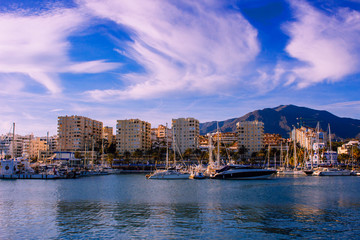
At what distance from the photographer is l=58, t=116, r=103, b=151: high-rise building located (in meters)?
183

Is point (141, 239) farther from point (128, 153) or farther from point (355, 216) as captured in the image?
point (128, 153)

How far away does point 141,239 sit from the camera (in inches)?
1037

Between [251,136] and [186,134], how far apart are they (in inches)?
1457

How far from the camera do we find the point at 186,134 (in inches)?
7485

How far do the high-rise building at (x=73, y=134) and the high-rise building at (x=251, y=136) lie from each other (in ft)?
277

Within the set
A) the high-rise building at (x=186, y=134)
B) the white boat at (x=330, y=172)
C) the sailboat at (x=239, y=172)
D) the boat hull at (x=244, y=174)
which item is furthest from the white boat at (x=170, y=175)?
the high-rise building at (x=186, y=134)

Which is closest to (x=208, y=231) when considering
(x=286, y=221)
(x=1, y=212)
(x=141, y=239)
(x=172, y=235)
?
(x=172, y=235)

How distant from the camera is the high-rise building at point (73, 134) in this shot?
183375 mm

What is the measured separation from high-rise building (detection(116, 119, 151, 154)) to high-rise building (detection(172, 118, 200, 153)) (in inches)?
763

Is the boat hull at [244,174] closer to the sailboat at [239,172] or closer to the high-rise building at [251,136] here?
the sailboat at [239,172]

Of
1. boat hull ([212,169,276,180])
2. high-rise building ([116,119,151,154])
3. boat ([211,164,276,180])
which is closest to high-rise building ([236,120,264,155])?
high-rise building ([116,119,151,154])

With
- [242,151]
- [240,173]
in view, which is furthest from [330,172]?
[242,151]

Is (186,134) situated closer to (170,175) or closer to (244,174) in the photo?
(170,175)

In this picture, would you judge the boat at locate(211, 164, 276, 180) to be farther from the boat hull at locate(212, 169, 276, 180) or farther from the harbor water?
the harbor water
